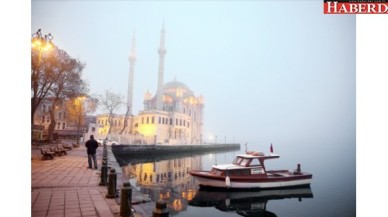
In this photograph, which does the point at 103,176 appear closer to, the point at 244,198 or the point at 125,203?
the point at 125,203

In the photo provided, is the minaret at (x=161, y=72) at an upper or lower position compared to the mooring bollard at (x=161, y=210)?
upper

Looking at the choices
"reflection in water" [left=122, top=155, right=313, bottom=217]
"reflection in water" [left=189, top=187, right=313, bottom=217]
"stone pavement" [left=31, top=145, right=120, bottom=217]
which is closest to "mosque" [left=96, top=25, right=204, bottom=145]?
"reflection in water" [left=122, top=155, right=313, bottom=217]

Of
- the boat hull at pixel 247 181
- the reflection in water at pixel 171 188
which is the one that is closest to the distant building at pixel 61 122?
the reflection in water at pixel 171 188

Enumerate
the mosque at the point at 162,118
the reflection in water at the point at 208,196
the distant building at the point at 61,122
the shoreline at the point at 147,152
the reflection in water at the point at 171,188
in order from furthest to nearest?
the mosque at the point at 162,118 → the distant building at the point at 61,122 → the shoreline at the point at 147,152 → the reflection in water at the point at 171,188 → the reflection in water at the point at 208,196

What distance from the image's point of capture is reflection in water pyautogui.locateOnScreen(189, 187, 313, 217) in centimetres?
1016

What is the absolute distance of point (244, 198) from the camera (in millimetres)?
11633

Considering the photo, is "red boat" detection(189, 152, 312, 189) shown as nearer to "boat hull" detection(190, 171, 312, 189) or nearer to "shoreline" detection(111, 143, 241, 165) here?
"boat hull" detection(190, 171, 312, 189)

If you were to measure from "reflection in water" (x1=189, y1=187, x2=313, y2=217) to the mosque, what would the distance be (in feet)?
75.3

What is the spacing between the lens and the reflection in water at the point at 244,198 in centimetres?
1016

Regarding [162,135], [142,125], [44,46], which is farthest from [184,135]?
[44,46]

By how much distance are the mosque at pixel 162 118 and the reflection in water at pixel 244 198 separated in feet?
75.3

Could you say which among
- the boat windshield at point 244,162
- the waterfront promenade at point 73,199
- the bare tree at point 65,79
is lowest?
the boat windshield at point 244,162
